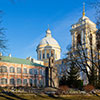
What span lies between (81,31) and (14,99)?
1778 inches

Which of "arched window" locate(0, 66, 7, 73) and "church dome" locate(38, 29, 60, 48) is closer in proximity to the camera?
"arched window" locate(0, 66, 7, 73)

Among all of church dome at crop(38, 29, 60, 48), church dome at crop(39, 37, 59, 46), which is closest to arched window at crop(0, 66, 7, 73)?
church dome at crop(38, 29, 60, 48)

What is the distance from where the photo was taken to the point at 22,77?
46469mm

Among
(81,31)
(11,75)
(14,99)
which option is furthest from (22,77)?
(14,99)

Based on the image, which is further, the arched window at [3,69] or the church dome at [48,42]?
the church dome at [48,42]

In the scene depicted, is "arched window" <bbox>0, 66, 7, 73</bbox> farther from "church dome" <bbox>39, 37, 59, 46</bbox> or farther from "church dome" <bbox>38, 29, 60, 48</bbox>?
"church dome" <bbox>39, 37, 59, 46</bbox>

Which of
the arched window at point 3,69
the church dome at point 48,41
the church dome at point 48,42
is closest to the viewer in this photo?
the arched window at point 3,69

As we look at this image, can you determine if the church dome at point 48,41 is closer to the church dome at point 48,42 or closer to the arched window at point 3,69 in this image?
the church dome at point 48,42

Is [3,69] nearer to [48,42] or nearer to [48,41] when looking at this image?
[48,42]

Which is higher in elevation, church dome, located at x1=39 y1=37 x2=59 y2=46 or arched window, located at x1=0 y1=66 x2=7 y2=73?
church dome, located at x1=39 y1=37 x2=59 y2=46

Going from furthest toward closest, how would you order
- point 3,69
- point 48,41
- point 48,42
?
point 48,41
point 48,42
point 3,69

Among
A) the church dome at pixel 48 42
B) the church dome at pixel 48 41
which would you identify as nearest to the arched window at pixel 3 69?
the church dome at pixel 48 42

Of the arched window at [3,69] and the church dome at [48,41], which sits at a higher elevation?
the church dome at [48,41]

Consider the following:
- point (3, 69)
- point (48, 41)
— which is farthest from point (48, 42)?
point (3, 69)
